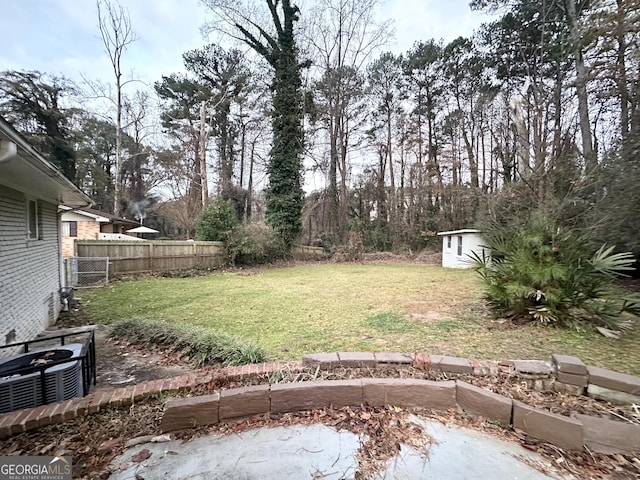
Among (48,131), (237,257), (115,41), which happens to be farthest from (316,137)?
(48,131)

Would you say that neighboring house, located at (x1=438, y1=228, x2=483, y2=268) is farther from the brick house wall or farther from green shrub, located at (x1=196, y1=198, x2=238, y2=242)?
the brick house wall

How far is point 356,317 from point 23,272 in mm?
4774

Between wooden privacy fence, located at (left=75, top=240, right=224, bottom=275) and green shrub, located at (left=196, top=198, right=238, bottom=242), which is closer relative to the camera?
wooden privacy fence, located at (left=75, top=240, right=224, bottom=275)

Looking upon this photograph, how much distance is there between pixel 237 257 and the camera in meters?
12.7

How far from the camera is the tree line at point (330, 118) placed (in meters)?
11.9

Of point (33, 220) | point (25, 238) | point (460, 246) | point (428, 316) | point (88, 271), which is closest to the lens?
point (25, 238)

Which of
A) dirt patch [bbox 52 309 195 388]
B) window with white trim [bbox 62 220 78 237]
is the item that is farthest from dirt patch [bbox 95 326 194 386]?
window with white trim [bbox 62 220 78 237]

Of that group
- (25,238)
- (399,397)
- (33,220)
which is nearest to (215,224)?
(33,220)

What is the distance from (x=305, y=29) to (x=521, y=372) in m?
18.3

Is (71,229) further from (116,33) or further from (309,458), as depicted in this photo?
(309,458)

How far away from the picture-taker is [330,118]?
1683 cm

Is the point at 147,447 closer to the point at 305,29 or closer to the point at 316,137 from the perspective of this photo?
the point at 316,137

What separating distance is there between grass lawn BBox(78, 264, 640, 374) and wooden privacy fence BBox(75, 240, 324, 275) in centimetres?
147

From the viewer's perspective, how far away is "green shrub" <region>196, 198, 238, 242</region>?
40.7 feet
